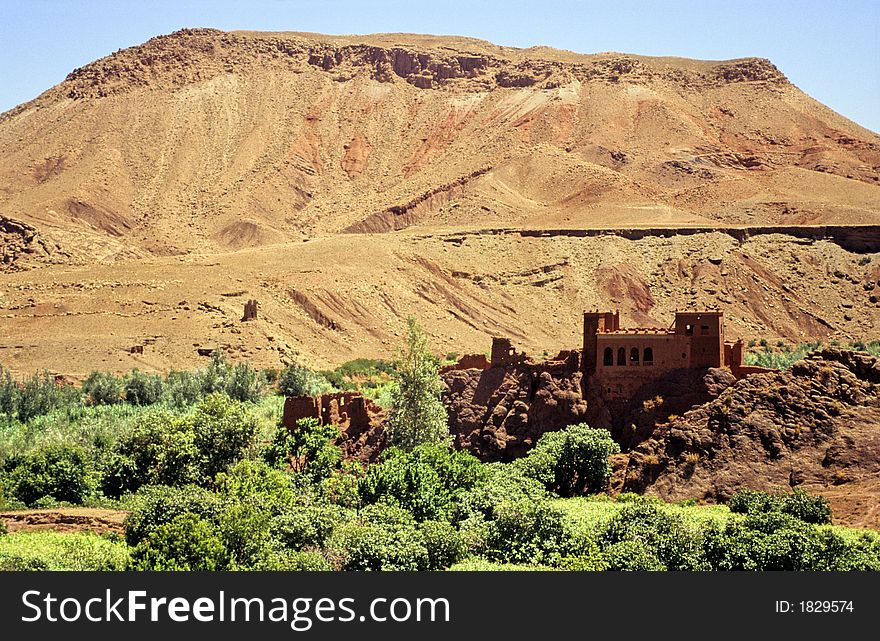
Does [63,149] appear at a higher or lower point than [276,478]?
higher

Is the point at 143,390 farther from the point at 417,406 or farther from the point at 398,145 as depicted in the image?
the point at 398,145

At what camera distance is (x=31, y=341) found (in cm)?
8581

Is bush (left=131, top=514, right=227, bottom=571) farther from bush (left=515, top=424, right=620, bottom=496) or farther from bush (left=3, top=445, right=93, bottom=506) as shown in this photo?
bush (left=515, top=424, right=620, bottom=496)

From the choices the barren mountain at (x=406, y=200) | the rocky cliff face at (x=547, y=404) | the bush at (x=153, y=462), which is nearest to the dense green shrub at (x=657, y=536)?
the rocky cliff face at (x=547, y=404)

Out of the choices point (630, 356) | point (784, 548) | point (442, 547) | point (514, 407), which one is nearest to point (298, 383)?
point (514, 407)

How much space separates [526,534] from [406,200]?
94949 millimetres

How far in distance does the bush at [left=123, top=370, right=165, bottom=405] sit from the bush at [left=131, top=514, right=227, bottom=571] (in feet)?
130

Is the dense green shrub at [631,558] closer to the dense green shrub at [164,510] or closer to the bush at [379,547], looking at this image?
the bush at [379,547]

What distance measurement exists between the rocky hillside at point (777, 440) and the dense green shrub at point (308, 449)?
9.36 m

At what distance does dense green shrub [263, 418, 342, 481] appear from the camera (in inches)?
1774

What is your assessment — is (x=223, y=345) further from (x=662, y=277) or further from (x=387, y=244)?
(x=662, y=277)

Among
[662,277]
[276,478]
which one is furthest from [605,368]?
[662,277]

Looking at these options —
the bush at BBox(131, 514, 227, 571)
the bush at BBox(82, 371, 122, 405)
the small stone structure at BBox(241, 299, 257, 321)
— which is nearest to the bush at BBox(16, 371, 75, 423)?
the bush at BBox(82, 371, 122, 405)

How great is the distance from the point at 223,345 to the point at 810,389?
50.0m
